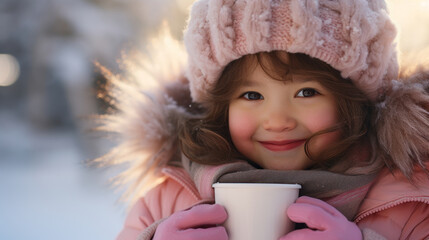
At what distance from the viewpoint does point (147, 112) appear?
1272 mm

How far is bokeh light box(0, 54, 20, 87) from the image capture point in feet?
15.5

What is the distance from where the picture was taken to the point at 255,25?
0.96 metres

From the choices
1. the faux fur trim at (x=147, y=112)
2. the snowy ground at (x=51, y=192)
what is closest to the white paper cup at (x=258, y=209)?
the faux fur trim at (x=147, y=112)

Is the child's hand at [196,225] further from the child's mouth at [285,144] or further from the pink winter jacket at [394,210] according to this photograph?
the child's mouth at [285,144]

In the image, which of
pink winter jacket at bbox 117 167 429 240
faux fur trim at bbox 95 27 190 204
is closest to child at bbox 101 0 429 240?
pink winter jacket at bbox 117 167 429 240

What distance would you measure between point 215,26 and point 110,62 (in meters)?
3.73

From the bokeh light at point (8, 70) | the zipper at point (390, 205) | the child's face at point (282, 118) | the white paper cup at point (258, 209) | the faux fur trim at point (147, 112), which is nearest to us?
the white paper cup at point (258, 209)

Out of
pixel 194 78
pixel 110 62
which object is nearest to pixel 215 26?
pixel 194 78

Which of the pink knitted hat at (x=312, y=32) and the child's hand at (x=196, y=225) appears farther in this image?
the pink knitted hat at (x=312, y=32)

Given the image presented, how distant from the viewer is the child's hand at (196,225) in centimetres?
81

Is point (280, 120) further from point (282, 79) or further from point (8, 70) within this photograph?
point (8, 70)

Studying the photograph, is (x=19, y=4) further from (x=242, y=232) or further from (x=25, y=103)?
(x=242, y=232)

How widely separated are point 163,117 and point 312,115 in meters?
0.46

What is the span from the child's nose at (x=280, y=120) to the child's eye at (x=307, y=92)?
0.06m
